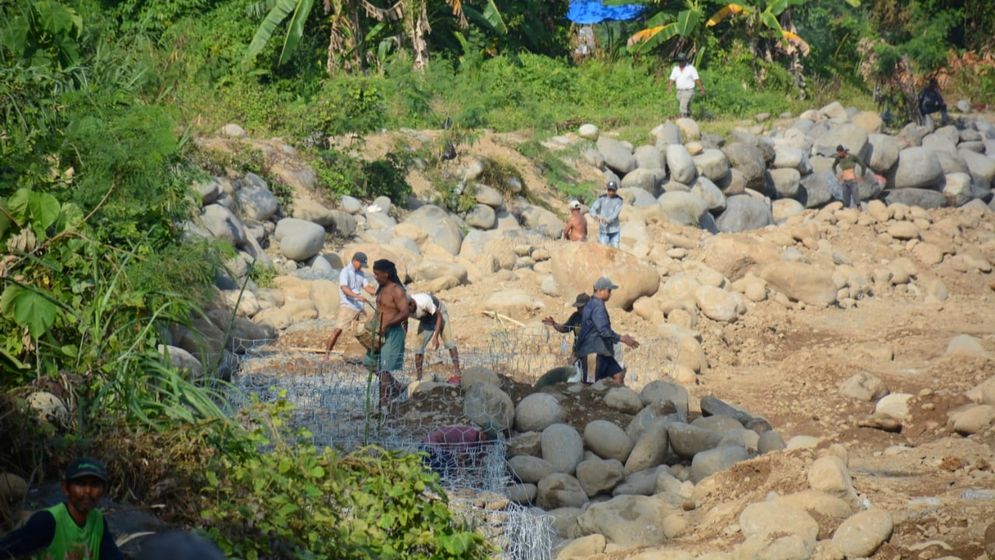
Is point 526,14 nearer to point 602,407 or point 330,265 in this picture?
point 330,265

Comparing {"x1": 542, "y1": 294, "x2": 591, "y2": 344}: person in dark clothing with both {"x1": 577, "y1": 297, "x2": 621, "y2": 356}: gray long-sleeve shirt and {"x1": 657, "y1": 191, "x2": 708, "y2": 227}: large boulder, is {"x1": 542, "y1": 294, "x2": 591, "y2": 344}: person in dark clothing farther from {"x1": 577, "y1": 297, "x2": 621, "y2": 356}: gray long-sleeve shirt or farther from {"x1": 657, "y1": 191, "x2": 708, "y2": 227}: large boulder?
{"x1": 657, "y1": 191, "x2": 708, "y2": 227}: large boulder

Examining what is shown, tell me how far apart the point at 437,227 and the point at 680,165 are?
565cm

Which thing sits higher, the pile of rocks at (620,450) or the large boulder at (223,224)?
the large boulder at (223,224)

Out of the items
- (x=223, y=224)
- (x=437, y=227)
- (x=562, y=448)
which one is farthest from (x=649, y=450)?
(x=437, y=227)

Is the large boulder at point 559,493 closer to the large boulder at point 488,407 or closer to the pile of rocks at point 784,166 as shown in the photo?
the large boulder at point 488,407

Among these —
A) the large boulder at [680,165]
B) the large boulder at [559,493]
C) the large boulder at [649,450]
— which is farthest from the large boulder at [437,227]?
the large boulder at [559,493]

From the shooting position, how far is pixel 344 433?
27.6 ft

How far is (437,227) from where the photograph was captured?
55.2 feet

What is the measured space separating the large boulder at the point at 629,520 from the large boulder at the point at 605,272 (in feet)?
20.3

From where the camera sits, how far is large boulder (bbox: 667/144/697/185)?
2105cm

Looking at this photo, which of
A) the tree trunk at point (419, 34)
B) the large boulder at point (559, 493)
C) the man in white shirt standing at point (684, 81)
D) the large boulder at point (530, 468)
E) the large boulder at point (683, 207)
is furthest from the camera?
the man in white shirt standing at point (684, 81)

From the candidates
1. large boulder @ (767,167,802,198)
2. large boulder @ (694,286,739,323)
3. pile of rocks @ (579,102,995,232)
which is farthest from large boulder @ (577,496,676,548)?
large boulder @ (767,167,802,198)

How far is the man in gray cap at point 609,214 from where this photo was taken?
52.5 feet

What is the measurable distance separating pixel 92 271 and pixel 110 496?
1862 mm
